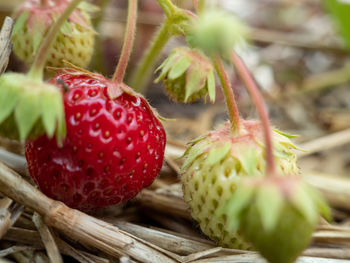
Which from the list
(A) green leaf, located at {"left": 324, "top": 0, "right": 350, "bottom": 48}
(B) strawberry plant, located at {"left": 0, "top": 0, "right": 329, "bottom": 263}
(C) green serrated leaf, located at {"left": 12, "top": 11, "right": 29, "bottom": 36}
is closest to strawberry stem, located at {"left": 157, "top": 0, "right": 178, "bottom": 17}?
(B) strawberry plant, located at {"left": 0, "top": 0, "right": 329, "bottom": 263}

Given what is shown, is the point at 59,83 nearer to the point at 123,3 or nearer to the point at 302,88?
the point at 302,88

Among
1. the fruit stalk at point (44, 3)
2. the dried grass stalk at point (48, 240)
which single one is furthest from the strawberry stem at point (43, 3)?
the dried grass stalk at point (48, 240)

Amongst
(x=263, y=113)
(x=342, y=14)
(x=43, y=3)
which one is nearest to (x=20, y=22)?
(x=43, y=3)

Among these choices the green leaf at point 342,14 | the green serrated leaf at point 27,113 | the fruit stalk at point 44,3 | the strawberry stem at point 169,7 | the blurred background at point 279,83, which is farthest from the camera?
the blurred background at point 279,83

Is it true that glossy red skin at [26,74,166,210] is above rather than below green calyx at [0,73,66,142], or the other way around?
below

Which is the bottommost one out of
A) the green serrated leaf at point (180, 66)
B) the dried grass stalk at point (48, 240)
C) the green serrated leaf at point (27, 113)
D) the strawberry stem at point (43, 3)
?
the dried grass stalk at point (48, 240)

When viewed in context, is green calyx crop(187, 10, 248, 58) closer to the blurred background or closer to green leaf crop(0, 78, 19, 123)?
green leaf crop(0, 78, 19, 123)

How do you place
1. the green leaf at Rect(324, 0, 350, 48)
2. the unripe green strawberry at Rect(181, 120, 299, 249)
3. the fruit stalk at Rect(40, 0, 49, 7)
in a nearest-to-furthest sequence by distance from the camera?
the unripe green strawberry at Rect(181, 120, 299, 249) → the fruit stalk at Rect(40, 0, 49, 7) → the green leaf at Rect(324, 0, 350, 48)

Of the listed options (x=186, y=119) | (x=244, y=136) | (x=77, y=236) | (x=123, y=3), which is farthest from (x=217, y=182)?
(x=123, y=3)

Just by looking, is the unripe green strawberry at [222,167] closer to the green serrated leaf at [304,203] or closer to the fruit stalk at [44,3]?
the green serrated leaf at [304,203]

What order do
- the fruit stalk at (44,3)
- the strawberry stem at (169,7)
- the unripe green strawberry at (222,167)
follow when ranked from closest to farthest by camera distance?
the unripe green strawberry at (222,167) < the strawberry stem at (169,7) < the fruit stalk at (44,3)
